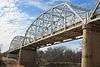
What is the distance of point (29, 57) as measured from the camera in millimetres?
83062

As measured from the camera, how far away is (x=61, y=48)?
15350 centimetres

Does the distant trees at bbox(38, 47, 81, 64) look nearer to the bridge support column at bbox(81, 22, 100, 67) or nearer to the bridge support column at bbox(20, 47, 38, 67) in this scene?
the bridge support column at bbox(20, 47, 38, 67)

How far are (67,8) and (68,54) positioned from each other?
295 feet

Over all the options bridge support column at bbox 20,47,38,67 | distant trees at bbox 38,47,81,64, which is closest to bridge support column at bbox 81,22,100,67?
bridge support column at bbox 20,47,38,67

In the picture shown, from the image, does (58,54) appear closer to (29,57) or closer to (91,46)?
(29,57)

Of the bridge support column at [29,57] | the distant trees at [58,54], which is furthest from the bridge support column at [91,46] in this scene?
the distant trees at [58,54]

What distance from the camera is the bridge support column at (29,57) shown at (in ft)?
271

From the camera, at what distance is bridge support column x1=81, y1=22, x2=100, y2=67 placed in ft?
112

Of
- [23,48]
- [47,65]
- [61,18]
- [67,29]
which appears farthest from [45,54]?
[67,29]

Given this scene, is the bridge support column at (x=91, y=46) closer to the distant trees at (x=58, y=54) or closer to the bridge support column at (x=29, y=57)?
the bridge support column at (x=29, y=57)

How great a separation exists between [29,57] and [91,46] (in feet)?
166

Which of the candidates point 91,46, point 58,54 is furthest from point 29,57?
point 58,54

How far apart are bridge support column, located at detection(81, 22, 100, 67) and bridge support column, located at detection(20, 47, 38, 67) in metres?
49.4

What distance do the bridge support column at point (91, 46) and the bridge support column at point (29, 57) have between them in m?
49.4
